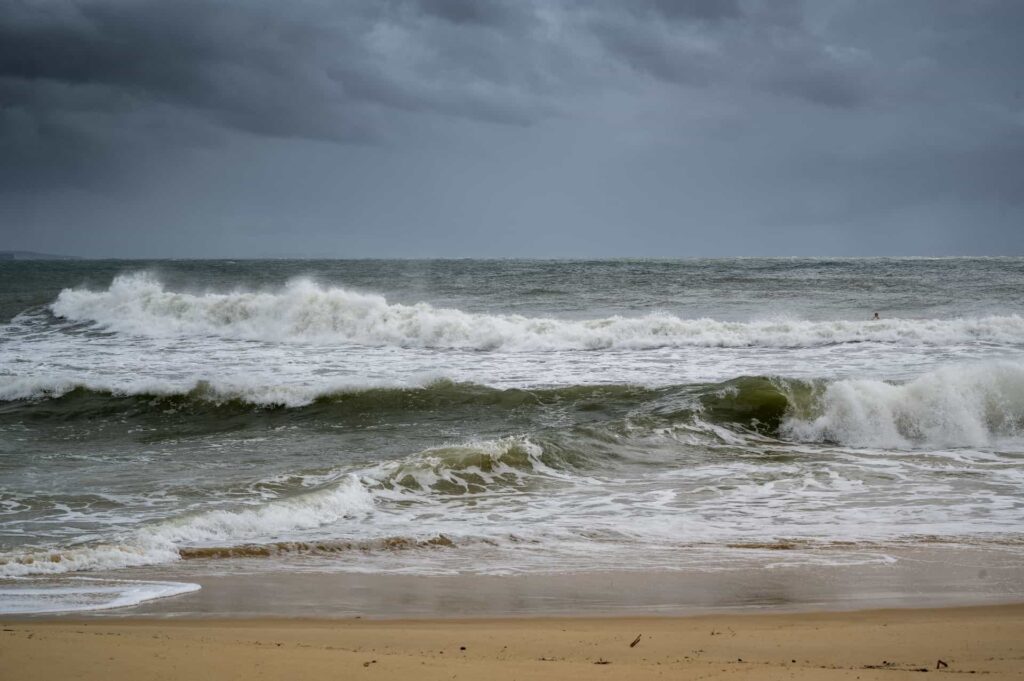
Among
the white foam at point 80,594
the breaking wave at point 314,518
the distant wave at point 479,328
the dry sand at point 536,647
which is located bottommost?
the breaking wave at point 314,518

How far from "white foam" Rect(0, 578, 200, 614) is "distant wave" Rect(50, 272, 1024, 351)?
1636 cm

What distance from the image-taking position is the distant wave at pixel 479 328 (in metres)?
22.6

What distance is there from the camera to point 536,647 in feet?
14.8

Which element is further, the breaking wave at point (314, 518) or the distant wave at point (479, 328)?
the distant wave at point (479, 328)

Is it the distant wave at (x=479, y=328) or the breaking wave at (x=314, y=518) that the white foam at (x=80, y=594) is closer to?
the breaking wave at (x=314, y=518)

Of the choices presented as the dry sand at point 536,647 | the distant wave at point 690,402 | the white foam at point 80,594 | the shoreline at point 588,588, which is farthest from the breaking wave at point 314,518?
the distant wave at point 690,402

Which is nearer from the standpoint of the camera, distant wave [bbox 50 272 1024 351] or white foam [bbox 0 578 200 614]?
white foam [bbox 0 578 200 614]

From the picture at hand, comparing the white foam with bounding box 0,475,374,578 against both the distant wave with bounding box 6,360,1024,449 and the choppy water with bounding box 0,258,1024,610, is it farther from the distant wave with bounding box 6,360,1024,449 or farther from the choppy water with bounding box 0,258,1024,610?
→ the distant wave with bounding box 6,360,1024,449

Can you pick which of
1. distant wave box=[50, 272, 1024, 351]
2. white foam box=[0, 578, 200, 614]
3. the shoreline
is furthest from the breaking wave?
distant wave box=[50, 272, 1024, 351]

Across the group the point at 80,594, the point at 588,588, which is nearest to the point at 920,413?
the point at 588,588

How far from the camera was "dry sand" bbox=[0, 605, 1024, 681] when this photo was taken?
12.8 feet

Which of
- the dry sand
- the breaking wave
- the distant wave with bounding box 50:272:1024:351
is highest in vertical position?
the distant wave with bounding box 50:272:1024:351

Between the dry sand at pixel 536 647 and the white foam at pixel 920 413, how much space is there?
744 cm

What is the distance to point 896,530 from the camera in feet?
25.0
